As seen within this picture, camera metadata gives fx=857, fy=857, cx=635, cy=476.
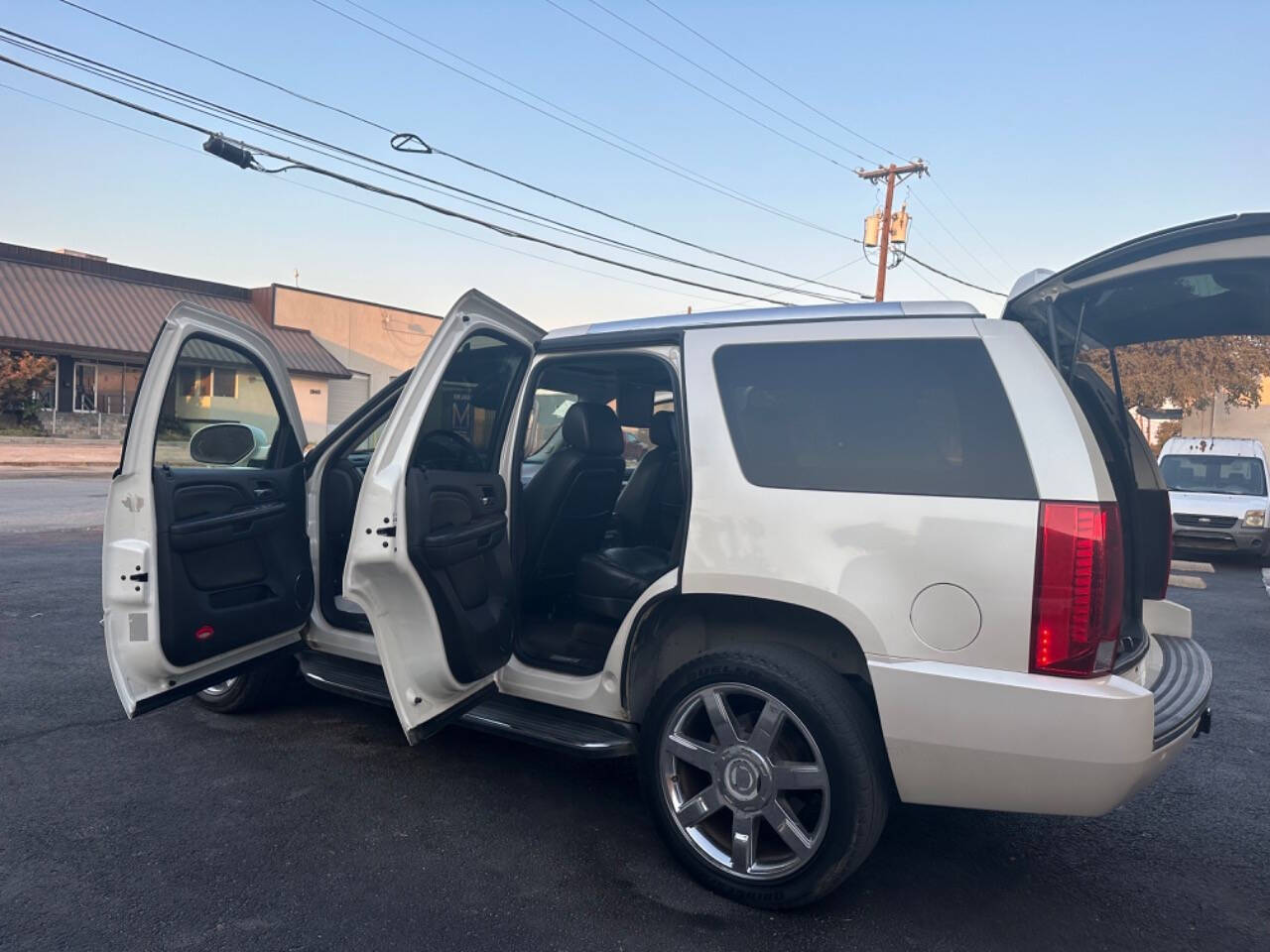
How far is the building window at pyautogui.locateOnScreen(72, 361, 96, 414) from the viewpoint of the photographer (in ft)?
92.3

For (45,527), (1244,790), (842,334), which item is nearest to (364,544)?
(842,334)

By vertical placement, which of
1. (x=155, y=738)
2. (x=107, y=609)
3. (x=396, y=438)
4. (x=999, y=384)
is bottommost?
(x=155, y=738)

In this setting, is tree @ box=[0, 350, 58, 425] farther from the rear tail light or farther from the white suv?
the rear tail light

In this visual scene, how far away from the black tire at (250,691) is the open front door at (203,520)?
39cm

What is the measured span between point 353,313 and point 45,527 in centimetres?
2616

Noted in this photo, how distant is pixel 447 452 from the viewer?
11.6ft

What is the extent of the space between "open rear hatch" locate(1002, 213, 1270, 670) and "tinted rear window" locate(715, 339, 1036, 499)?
1.55 ft

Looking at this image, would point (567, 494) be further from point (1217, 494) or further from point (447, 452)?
point (1217, 494)

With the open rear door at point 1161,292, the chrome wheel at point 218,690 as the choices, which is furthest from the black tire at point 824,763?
the chrome wheel at point 218,690

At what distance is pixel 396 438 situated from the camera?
3113mm

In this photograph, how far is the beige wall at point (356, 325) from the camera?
110 ft

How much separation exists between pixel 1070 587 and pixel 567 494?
2.36 m

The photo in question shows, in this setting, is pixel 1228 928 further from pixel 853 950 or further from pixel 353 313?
pixel 353 313

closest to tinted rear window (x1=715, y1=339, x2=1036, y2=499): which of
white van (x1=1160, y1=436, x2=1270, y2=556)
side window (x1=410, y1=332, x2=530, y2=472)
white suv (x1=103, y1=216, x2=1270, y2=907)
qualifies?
white suv (x1=103, y1=216, x2=1270, y2=907)
